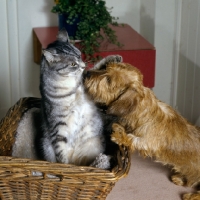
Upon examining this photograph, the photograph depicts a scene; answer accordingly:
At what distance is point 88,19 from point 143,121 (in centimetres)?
78

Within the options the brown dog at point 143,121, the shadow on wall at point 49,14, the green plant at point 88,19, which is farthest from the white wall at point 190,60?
the brown dog at point 143,121

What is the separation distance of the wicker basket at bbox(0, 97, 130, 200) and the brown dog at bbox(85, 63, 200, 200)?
0.13 metres

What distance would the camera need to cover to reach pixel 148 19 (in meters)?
2.63

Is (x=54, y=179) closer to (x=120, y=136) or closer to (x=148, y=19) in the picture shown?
(x=120, y=136)

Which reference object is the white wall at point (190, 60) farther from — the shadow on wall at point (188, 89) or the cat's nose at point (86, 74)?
the cat's nose at point (86, 74)

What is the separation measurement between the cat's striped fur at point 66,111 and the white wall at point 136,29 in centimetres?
98

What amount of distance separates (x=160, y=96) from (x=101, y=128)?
1.21m

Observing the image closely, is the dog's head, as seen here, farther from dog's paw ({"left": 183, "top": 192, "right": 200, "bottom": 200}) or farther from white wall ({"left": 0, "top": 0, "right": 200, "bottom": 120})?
white wall ({"left": 0, "top": 0, "right": 200, "bottom": 120})

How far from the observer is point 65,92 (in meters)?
1.56

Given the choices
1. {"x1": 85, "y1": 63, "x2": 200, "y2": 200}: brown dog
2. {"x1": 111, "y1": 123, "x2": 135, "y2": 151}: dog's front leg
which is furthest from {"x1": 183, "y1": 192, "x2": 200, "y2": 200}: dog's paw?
{"x1": 111, "y1": 123, "x2": 135, "y2": 151}: dog's front leg

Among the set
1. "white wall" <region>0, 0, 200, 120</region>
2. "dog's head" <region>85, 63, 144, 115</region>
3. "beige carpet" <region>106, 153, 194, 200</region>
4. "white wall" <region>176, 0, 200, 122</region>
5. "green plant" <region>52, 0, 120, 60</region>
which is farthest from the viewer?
"white wall" <region>0, 0, 200, 120</region>

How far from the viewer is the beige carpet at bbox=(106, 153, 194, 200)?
1.60m

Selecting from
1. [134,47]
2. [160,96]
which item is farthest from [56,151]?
[160,96]

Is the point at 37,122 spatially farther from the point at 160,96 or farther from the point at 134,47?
the point at 160,96
